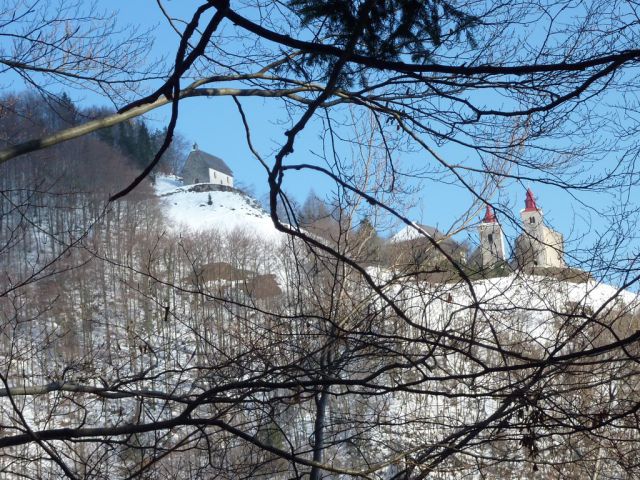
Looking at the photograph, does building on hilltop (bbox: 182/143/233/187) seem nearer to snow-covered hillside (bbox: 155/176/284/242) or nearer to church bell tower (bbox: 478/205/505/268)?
snow-covered hillside (bbox: 155/176/284/242)

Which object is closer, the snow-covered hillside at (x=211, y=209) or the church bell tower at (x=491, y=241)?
the church bell tower at (x=491, y=241)

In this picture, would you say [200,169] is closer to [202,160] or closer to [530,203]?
[202,160]

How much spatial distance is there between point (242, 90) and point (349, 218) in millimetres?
2903

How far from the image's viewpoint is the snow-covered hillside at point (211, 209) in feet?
184

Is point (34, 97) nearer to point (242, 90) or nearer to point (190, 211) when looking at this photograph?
point (242, 90)

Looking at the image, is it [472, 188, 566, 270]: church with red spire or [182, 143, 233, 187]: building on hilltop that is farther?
[182, 143, 233, 187]: building on hilltop

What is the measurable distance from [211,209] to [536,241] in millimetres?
61063

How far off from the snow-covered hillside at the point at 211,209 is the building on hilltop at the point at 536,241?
47849 mm

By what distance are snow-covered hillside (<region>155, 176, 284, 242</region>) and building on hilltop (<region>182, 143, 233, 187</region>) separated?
3.08 meters

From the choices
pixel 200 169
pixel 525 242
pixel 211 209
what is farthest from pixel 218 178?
pixel 525 242

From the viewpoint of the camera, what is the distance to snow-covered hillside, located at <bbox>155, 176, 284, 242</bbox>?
184ft

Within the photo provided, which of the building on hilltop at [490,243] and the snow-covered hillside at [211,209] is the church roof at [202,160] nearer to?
the snow-covered hillside at [211,209]

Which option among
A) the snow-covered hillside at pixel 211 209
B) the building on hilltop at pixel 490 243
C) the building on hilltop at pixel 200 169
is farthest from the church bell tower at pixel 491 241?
the building on hilltop at pixel 200 169

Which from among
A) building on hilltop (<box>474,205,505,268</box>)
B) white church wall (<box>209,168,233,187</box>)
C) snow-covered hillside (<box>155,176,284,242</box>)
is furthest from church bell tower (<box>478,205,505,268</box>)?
white church wall (<box>209,168,233,187</box>)
